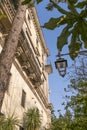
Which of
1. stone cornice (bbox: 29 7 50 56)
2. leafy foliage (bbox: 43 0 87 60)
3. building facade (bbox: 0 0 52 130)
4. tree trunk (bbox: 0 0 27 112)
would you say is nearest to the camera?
leafy foliage (bbox: 43 0 87 60)

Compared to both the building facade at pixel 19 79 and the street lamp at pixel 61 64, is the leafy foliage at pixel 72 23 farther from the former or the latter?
the building facade at pixel 19 79

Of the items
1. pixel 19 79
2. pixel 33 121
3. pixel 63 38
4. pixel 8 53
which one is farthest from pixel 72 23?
pixel 19 79

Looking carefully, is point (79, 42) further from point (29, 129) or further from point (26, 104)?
point (26, 104)

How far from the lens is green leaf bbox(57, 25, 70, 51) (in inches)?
60.2

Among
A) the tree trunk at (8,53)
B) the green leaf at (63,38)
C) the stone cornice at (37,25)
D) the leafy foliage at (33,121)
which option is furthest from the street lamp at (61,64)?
the stone cornice at (37,25)

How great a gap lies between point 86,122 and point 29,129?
5815 mm

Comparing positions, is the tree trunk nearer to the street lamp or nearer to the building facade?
the street lamp

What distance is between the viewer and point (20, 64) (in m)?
14.7

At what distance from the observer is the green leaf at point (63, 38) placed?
1.53m

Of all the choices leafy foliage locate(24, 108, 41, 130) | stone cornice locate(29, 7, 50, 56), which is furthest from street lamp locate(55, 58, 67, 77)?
stone cornice locate(29, 7, 50, 56)

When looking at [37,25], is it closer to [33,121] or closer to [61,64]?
[33,121]

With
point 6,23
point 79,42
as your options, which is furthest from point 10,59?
point 6,23

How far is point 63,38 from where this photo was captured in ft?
5.20

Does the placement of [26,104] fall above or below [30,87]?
below
